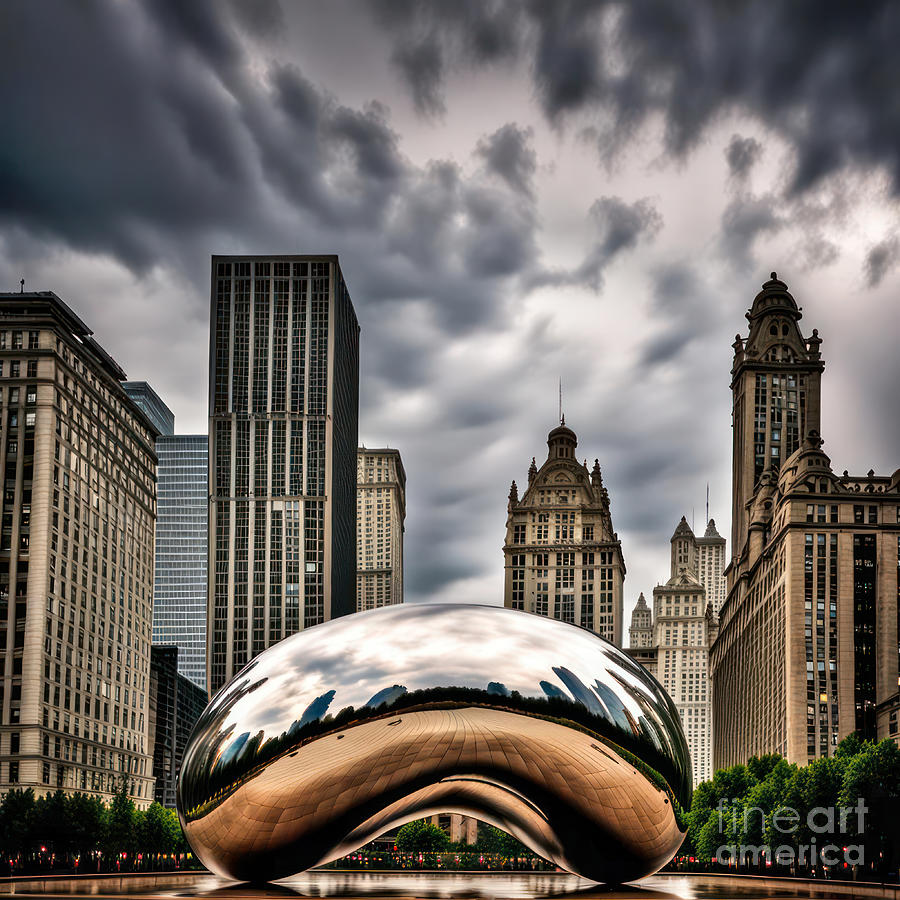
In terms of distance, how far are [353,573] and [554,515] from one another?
1219 inches

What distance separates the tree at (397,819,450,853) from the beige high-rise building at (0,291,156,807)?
2309cm

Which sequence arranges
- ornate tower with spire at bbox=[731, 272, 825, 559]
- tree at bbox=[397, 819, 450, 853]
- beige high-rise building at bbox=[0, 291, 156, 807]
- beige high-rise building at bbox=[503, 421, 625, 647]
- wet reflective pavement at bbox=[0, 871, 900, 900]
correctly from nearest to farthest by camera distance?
1. wet reflective pavement at bbox=[0, 871, 900, 900]
2. beige high-rise building at bbox=[0, 291, 156, 807]
3. tree at bbox=[397, 819, 450, 853]
4. ornate tower with spire at bbox=[731, 272, 825, 559]
5. beige high-rise building at bbox=[503, 421, 625, 647]

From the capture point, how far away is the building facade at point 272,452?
458 feet

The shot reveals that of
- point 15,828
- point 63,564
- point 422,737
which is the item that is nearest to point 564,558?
point 63,564

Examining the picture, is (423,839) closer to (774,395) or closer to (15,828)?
(15,828)

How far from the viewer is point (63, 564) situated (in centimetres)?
8956

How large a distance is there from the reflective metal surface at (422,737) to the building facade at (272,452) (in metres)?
121

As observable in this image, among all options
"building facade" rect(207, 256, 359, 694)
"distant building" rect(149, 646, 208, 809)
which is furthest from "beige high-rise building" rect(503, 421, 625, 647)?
"distant building" rect(149, 646, 208, 809)

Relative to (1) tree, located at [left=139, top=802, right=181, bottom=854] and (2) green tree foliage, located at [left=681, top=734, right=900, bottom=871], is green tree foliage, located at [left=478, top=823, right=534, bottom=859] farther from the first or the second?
(1) tree, located at [left=139, top=802, right=181, bottom=854]

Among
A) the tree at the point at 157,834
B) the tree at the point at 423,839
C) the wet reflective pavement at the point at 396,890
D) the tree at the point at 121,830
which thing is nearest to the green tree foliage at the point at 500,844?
the tree at the point at 423,839

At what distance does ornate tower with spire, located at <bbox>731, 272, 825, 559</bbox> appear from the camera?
146750mm

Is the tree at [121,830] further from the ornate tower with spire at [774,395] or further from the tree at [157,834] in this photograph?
the ornate tower with spire at [774,395]

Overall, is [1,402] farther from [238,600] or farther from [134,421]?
[238,600]

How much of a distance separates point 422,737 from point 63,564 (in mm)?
78927
